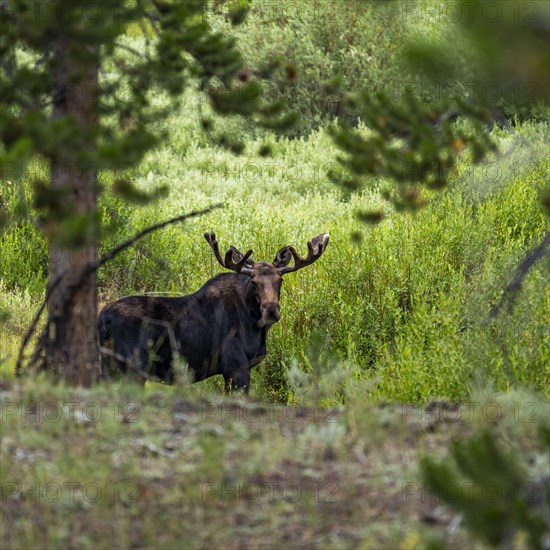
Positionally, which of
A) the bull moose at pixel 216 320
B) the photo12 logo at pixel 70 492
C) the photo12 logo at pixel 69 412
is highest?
the bull moose at pixel 216 320

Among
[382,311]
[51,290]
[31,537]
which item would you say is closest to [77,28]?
[51,290]

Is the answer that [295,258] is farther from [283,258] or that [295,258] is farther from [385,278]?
[385,278]

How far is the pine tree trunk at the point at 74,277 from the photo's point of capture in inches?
290

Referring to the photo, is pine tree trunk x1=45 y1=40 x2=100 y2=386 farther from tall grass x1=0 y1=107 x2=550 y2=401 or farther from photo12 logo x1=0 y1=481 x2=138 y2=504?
photo12 logo x1=0 y1=481 x2=138 y2=504

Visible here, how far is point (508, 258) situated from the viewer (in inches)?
510

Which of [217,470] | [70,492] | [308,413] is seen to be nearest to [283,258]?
[308,413]

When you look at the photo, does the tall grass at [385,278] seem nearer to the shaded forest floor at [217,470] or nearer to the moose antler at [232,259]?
the moose antler at [232,259]

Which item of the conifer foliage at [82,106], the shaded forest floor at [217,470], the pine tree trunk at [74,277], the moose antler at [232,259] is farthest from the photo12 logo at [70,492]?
the moose antler at [232,259]

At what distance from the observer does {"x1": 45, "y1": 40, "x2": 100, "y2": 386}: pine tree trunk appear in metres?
7.36

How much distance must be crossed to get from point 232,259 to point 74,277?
3.17m

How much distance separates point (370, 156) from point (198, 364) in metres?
4.67

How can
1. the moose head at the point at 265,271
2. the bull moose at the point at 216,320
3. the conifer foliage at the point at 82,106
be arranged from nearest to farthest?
the conifer foliage at the point at 82,106 < the bull moose at the point at 216,320 < the moose head at the point at 265,271

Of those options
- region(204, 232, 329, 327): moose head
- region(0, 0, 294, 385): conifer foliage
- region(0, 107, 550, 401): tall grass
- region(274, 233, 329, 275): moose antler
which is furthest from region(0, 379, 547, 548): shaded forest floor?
region(274, 233, 329, 275): moose antler

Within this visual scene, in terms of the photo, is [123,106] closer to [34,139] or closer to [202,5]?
[202,5]
